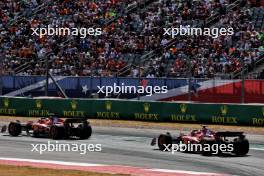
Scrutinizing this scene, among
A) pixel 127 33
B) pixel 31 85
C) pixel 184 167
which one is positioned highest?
pixel 127 33

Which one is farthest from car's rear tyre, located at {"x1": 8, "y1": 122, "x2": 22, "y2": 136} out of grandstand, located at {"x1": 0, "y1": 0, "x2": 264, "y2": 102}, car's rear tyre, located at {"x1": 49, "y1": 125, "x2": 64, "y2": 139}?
grandstand, located at {"x1": 0, "y1": 0, "x2": 264, "y2": 102}

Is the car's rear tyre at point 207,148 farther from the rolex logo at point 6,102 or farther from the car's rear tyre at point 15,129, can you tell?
the rolex logo at point 6,102

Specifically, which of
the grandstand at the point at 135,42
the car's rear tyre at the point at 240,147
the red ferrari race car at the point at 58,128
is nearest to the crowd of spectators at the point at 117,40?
the grandstand at the point at 135,42

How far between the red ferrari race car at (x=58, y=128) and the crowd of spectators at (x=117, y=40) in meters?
7.76

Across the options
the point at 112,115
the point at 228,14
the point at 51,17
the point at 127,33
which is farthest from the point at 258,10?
the point at 51,17

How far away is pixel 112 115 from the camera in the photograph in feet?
103

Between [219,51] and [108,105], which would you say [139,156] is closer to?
[108,105]

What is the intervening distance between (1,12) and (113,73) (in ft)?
56.3

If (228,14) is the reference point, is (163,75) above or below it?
below

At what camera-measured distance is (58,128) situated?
23.2m

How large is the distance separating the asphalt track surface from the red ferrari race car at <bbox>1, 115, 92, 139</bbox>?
34 centimetres

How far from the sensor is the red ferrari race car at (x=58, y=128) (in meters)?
23.2

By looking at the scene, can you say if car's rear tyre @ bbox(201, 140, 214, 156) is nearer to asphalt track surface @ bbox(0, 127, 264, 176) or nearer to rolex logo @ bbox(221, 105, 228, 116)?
asphalt track surface @ bbox(0, 127, 264, 176)

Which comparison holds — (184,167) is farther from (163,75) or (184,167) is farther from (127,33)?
(127,33)
